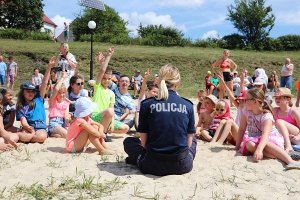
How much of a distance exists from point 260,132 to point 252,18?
51.8m

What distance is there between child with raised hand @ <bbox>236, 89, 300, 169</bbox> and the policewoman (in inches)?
41.6

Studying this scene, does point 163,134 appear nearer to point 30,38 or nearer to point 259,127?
point 259,127

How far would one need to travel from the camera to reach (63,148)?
18.9 ft

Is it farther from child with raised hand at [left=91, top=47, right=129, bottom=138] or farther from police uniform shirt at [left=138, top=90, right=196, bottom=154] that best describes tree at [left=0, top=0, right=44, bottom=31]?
police uniform shirt at [left=138, top=90, right=196, bottom=154]

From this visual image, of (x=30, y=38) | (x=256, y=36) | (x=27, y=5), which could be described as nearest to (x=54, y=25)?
(x=27, y=5)

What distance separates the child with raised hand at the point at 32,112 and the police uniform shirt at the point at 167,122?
230 centimetres

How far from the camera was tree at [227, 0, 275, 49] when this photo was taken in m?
53.4

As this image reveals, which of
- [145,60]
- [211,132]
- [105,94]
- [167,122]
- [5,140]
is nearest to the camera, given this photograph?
[167,122]

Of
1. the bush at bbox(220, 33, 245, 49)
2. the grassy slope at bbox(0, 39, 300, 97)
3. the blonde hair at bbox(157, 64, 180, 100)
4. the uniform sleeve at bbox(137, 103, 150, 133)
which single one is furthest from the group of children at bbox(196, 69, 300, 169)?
the bush at bbox(220, 33, 245, 49)

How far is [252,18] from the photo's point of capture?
54.2m

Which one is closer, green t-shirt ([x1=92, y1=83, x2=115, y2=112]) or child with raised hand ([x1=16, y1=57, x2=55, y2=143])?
child with raised hand ([x1=16, y1=57, x2=55, y2=143])

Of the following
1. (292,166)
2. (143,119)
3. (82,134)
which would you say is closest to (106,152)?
(82,134)

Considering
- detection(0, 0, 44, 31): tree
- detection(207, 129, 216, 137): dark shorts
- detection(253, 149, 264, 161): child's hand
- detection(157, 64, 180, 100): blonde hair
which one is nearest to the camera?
detection(157, 64, 180, 100): blonde hair

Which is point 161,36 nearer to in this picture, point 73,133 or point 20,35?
point 20,35
